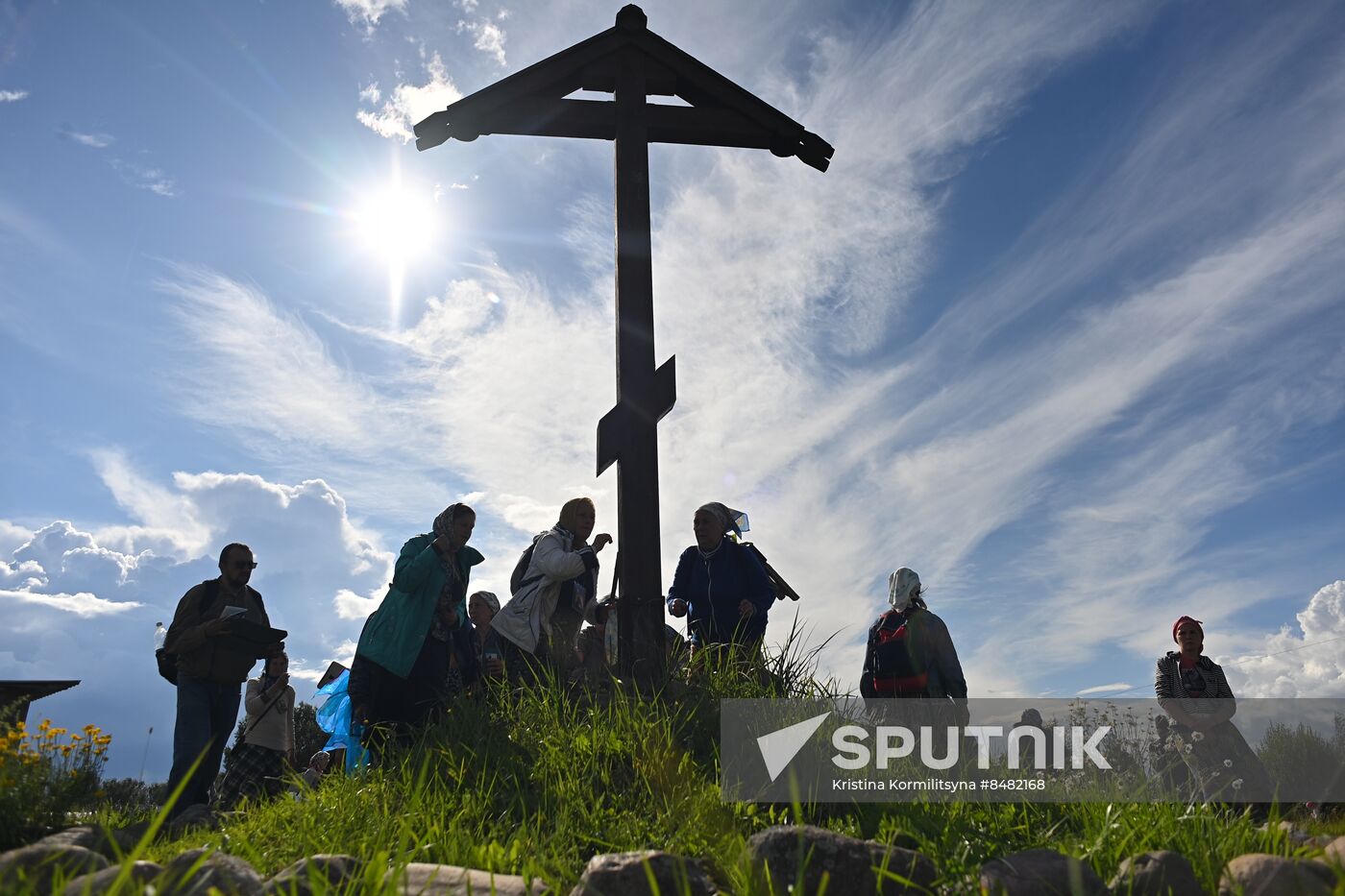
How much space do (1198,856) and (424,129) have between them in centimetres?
610

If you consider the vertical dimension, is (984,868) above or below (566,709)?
below

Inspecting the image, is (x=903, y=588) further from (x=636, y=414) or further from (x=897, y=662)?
(x=636, y=414)

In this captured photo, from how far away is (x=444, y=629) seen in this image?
235 inches

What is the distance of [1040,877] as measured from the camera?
2.77m

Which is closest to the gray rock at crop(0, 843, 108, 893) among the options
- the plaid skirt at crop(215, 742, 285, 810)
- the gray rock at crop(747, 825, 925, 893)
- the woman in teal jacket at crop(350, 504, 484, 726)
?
the gray rock at crop(747, 825, 925, 893)

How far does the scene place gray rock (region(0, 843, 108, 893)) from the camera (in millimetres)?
2581

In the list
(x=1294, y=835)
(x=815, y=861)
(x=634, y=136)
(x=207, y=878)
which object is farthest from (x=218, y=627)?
(x=1294, y=835)

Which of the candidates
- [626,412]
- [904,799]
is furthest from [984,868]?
[626,412]

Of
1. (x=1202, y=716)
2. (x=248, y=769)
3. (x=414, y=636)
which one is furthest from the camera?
(x=248, y=769)

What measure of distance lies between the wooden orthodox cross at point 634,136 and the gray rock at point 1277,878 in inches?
116

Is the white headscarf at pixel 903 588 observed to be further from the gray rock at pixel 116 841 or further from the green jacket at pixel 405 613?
the gray rock at pixel 116 841

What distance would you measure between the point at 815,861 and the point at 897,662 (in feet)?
12.8

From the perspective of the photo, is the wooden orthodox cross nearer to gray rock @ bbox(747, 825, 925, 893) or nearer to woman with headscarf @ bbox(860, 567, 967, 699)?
woman with headscarf @ bbox(860, 567, 967, 699)

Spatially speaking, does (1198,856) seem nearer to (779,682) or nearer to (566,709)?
(779,682)
